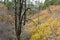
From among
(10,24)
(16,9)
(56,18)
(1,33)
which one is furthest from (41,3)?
(16,9)

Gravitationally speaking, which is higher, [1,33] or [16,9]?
[16,9]

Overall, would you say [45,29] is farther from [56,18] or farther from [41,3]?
[41,3]

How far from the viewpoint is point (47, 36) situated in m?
14.4

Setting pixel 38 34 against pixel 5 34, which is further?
pixel 38 34

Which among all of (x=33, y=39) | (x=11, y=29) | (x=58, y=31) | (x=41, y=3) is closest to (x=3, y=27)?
(x=11, y=29)

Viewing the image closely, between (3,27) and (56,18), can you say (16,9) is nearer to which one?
(3,27)

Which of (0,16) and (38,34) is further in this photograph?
(0,16)

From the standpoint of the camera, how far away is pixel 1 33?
14.5m

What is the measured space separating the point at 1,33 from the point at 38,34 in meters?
2.52

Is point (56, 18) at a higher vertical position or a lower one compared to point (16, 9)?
lower

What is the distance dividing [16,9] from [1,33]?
9.18m

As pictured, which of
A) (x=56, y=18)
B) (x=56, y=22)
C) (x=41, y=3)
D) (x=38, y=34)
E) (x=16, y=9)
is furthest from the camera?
(x=41, y=3)

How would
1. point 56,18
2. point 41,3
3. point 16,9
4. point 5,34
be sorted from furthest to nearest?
point 41,3 → point 56,18 → point 5,34 → point 16,9

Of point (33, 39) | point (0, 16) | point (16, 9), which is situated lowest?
point (33, 39)
